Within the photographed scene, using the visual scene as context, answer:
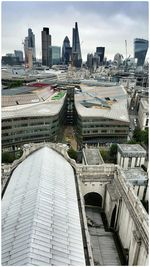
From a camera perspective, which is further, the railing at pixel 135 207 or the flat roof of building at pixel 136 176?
the flat roof of building at pixel 136 176

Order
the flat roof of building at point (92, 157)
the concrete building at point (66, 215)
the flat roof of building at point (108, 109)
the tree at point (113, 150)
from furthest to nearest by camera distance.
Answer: the flat roof of building at point (108, 109) → the tree at point (113, 150) → the flat roof of building at point (92, 157) → the concrete building at point (66, 215)

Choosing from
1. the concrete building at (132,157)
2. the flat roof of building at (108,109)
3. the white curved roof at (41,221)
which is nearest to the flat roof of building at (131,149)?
the concrete building at (132,157)

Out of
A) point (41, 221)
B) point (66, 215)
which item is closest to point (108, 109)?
point (66, 215)

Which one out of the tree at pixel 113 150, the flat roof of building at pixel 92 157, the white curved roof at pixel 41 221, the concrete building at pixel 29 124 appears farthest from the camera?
the concrete building at pixel 29 124

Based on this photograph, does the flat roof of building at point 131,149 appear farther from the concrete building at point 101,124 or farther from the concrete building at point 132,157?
the concrete building at point 101,124

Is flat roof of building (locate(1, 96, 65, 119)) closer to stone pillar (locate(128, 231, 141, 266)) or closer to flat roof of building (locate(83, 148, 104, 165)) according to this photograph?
flat roof of building (locate(83, 148, 104, 165))

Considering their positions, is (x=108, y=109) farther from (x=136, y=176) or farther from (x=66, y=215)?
(x=66, y=215)

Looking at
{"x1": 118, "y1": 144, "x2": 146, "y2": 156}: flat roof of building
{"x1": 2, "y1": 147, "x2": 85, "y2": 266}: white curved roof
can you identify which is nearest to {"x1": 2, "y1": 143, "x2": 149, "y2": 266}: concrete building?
{"x1": 2, "y1": 147, "x2": 85, "y2": 266}: white curved roof

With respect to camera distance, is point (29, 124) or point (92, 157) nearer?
point (92, 157)

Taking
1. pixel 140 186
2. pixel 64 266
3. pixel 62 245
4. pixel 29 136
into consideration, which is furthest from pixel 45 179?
pixel 29 136
